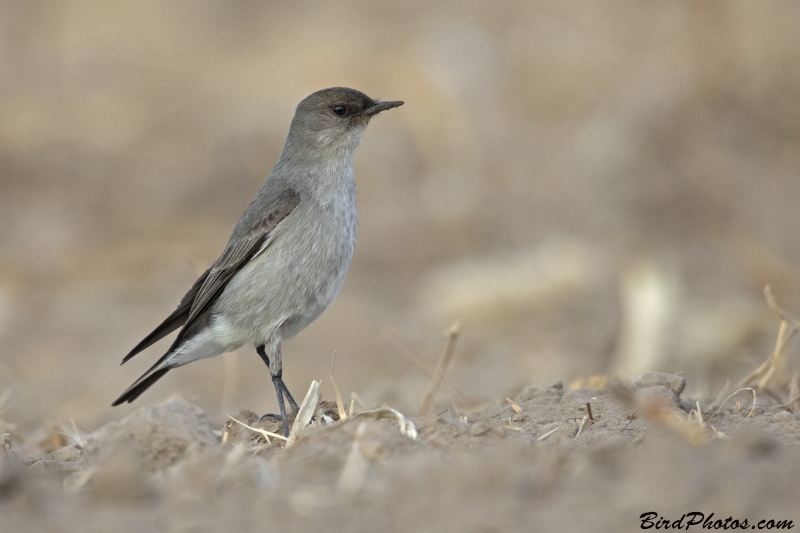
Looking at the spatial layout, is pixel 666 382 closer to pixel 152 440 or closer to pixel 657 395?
pixel 657 395

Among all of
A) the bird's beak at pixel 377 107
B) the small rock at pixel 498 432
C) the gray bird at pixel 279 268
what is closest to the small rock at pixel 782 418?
the small rock at pixel 498 432

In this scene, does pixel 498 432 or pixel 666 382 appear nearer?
pixel 498 432

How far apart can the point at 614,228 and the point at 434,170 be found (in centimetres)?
334

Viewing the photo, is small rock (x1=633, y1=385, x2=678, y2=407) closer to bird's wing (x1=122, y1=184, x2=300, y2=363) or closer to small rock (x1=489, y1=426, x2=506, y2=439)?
small rock (x1=489, y1=426, x2=506, y2=439)

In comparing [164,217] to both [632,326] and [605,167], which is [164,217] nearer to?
[605,167]

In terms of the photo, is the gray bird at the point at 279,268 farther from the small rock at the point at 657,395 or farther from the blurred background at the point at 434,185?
the small rock at the point at 657,395

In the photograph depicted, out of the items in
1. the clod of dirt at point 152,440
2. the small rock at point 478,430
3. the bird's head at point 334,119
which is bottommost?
the small rock at point 478,430

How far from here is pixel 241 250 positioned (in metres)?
6.27

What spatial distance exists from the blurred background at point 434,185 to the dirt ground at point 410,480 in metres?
2.87

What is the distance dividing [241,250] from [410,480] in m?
3.35

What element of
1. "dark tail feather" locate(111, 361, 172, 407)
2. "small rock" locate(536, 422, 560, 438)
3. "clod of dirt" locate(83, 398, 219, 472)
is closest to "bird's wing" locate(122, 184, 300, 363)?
"dark tail feather" locate(111, 361, 172, 407)

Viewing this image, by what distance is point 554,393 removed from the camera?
5082mm

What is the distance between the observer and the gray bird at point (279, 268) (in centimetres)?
603

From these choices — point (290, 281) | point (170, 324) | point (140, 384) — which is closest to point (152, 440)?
point (290, 281)
